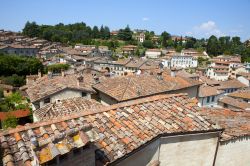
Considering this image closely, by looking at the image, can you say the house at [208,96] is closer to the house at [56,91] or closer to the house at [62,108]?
the house at [56,91]

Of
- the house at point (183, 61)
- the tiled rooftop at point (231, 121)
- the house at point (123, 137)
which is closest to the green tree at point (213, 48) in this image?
the house at point (183, 61)

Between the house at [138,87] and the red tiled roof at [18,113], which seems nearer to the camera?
the house at [138,87]

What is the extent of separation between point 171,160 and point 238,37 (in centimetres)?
17753

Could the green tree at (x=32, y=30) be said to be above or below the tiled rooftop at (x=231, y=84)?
above

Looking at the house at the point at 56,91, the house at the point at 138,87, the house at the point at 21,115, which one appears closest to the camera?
the house at the point at 138,87

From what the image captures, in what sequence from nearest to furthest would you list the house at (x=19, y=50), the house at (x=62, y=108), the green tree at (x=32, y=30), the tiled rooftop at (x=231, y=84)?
the house at (x=62, y=108) → the tiled rooftop at (x=231, y=84) → the house at (x=19, y=50) → the green tree at (x=32, y=30)

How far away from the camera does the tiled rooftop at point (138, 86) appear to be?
20516 mm

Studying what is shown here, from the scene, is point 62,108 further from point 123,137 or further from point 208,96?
point 208,96

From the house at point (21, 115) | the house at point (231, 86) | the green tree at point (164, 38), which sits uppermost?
the green tree at point (164, 38)

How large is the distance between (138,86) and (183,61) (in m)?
88.0

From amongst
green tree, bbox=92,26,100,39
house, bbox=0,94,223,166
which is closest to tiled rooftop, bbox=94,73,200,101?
house, bbox=0,94,223,166

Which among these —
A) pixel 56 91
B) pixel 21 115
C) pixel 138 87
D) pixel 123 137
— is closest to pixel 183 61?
pixel 21 115

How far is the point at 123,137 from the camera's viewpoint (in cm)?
664

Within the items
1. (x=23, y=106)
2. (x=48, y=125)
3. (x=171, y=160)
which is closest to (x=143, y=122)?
(x=171, y=160)
